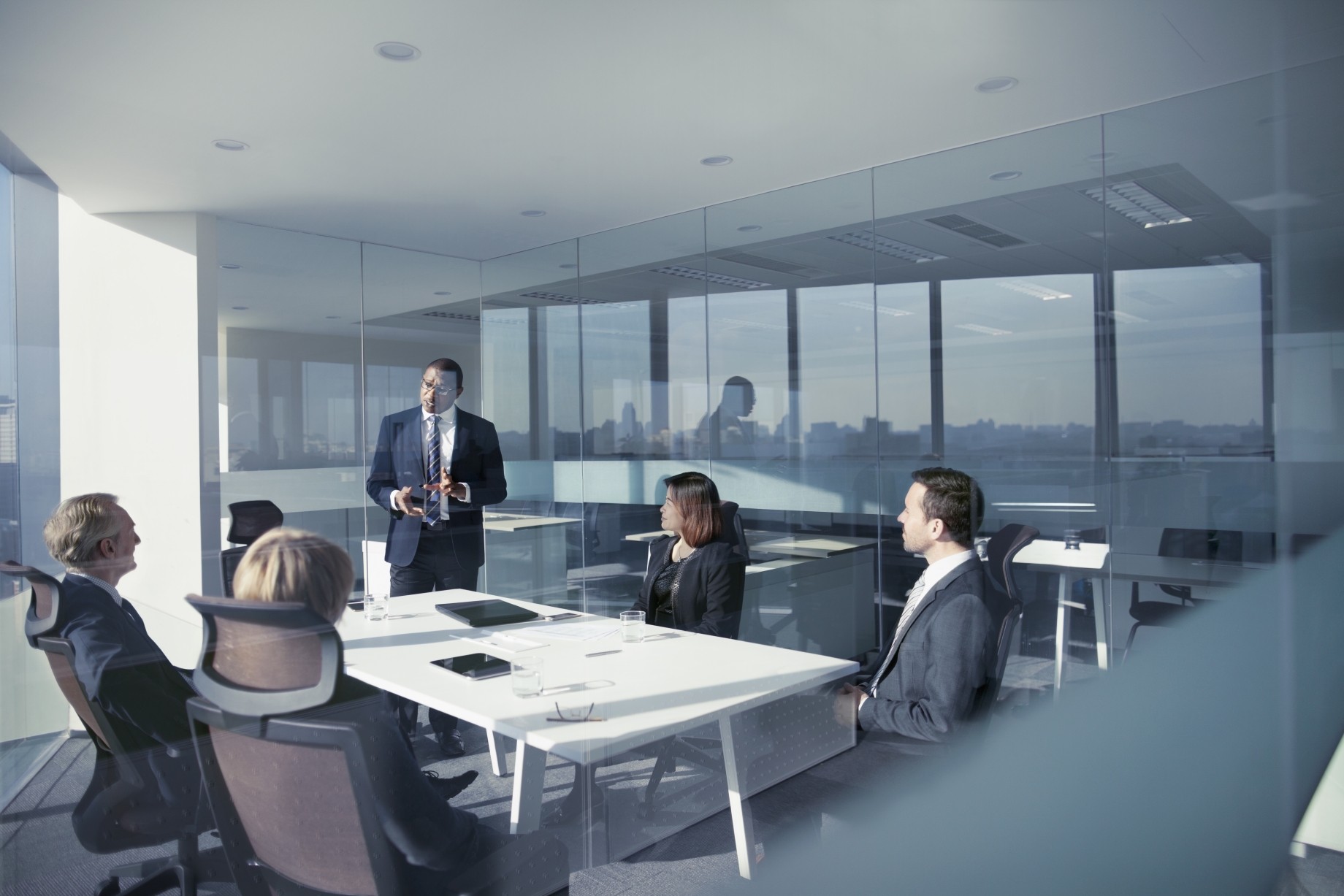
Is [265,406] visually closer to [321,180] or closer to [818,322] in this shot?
[321,180]

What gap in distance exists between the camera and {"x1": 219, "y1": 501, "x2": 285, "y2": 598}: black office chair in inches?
56.2

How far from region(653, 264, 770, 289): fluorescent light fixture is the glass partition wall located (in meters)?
0.02

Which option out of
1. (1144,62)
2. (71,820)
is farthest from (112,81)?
(1144,62)

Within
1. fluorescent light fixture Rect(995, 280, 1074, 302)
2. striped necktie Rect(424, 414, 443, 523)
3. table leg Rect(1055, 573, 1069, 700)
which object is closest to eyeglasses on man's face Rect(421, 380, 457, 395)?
striped necktie Rect(424, 414, 443, 523)

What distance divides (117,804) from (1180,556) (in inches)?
135

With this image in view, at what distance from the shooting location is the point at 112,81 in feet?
7.50

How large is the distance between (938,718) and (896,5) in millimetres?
2017

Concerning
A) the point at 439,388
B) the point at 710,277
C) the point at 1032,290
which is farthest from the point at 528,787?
the point at 710,277

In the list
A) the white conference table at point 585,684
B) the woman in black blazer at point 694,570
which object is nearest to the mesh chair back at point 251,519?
the white conference table at point 585,684

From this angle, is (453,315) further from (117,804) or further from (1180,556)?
(1180,556)

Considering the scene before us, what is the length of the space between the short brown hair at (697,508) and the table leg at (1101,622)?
5.22ft

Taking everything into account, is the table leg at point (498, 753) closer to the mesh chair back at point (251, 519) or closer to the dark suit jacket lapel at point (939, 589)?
the mesh chair back at point (251, 519)

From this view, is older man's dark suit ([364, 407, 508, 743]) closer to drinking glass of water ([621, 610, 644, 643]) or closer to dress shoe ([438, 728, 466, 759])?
dress shoe ([438, 728, 466, 759])

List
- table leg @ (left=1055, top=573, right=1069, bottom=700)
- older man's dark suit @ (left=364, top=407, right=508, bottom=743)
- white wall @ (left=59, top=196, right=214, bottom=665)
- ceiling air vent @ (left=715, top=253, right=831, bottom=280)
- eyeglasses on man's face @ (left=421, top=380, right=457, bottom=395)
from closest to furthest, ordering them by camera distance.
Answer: white wall @ (left=59, top=196, right=214, bottom=665)
older man's dark suit @ (left=364, top=407, right=508, bottom=743)
eyeglasses on man's face @ (left=421, top=380, right=457, bottom=395)
table leg @ (left=1055, top=573, right=1069, bottom=700)
ceiling air vent @ (left=715, top=253, right=831, bottom=280)
